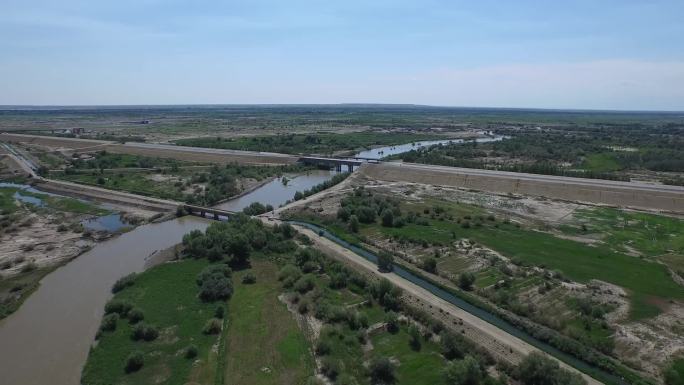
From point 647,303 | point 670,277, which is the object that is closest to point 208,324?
point 647,303

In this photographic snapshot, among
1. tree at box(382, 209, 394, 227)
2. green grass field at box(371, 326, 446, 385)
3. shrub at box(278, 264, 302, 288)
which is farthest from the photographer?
tree at box(382, 209, 394, 227)

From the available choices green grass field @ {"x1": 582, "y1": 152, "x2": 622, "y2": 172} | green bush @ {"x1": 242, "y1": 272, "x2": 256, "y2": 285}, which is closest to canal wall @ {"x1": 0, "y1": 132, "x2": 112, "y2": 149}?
green bush @ {"x1": 242, "y1": 272, "x2": 256, "y2": 285}

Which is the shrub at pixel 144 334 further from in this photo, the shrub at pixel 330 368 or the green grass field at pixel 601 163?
the green grass field at pixel 601 163

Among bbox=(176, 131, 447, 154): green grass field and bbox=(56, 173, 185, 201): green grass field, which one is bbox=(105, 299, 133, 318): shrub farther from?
bbox=(176, 131, 447, 154): green grass field

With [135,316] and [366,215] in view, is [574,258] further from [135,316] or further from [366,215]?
[135,316]

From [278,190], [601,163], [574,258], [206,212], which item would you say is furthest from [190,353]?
[601,163]

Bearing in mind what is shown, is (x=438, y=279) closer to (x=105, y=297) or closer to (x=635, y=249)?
(x=635, y=249)
